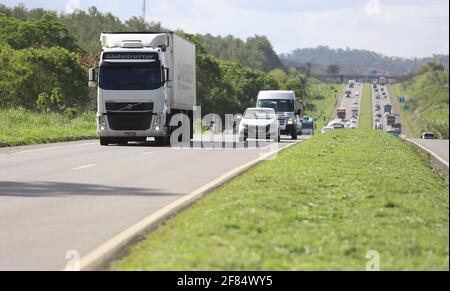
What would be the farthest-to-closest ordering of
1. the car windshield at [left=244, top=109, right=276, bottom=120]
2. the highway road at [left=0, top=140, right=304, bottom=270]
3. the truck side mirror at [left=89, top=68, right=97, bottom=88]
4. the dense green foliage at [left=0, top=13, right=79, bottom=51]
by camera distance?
the dense green foliage at [left=0, top=13, right=79, bottom=51], the car windshield at [left=244, top=109, right=276, bottom=120], the truck side mirror at [left=89, top=68, right=97, bottom=88], the highway road at [left=0, top=140, right=304, bottom=270]

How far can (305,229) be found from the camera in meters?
9.39

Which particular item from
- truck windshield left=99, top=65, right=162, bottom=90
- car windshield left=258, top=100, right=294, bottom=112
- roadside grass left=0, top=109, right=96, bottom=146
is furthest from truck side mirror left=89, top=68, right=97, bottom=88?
car windshield left=258, top=100, right=294, bottom=112

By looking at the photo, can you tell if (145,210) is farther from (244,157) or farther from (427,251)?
(244,157)

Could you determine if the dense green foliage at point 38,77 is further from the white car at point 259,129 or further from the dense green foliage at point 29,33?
the white car at point 259,129

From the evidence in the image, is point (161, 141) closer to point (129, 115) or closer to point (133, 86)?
point (129, 115)

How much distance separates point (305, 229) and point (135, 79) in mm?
24763

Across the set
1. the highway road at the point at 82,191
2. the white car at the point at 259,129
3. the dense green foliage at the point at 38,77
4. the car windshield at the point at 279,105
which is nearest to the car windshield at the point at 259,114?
the white car at the point at 259,129

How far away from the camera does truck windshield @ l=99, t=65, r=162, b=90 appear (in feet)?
110

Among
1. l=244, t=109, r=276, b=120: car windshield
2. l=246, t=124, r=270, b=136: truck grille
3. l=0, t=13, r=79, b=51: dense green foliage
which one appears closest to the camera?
l=246, t=124, r=270, b=136: truck grille

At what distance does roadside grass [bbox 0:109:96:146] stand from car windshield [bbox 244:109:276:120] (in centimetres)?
726

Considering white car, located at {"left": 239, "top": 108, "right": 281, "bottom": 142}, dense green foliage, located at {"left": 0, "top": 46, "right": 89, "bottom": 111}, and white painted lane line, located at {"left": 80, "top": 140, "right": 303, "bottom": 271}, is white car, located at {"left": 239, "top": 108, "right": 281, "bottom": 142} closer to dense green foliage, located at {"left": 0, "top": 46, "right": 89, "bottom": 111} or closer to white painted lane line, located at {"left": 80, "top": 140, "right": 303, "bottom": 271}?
→ white painted lane line, located at {"left": 80, "top": 140, "right": 303, "bottom": 271}

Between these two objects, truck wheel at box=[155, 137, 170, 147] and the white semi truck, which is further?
truck wheel at box=[155, 137, 170, 147]

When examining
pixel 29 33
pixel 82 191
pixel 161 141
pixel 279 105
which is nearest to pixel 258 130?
pixel 161 141
